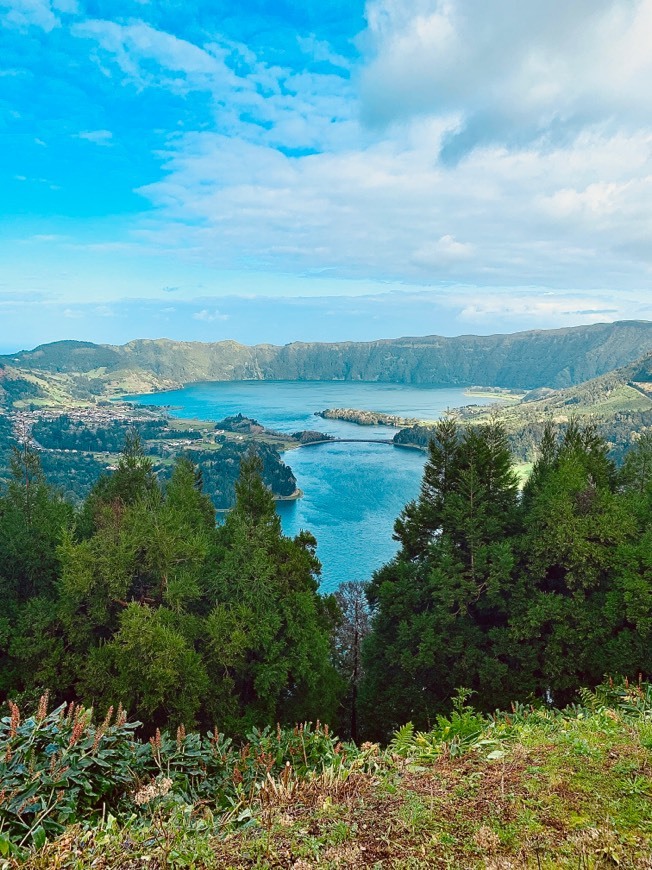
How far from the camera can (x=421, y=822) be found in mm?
4312

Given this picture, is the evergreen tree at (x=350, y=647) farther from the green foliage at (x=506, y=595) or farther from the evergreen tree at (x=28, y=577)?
the evergreen tree at (x=28, y=577)

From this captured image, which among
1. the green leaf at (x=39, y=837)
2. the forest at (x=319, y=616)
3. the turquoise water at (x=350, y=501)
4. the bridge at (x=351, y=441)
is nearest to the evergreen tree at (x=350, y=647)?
the forest at (x=319, y=616)

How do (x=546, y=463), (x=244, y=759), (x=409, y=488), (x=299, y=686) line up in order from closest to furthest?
1. (x=244, y=759)
2. (x=299, y=686)
3. (x=546, y=463)
4. (x=409, y=488)

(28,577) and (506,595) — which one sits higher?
(506,595)

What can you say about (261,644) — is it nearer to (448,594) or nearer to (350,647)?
(448,594)

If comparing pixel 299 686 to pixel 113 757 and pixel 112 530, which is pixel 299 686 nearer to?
pixel 112 530

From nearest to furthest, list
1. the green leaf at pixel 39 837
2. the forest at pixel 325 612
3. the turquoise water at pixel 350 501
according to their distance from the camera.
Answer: the green leaf at pixel 39 837
the forest at pixel 325 612
the turquoise water at pixel 350 501

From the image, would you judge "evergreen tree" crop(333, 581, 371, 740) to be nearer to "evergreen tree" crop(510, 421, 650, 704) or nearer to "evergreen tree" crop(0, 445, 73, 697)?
"evergreen tree" crop(510, 421, 650, 704)

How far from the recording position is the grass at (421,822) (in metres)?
3.83

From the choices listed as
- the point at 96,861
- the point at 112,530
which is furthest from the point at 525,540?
the point at 96,861

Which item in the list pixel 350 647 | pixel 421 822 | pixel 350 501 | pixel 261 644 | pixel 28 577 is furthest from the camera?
pixel 350 501

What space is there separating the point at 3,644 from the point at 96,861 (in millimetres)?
19202

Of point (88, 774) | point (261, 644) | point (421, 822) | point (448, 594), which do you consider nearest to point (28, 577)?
point (261, 644)

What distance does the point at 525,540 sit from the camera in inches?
829
